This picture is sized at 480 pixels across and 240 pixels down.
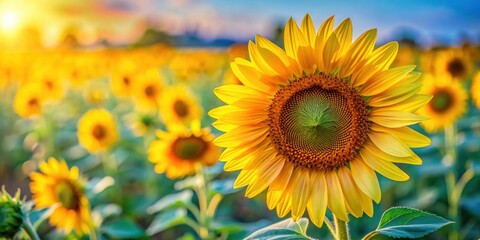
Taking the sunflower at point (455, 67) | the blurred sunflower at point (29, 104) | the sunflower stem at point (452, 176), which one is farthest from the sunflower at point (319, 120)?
the blurred sunflower at point (29, 104)

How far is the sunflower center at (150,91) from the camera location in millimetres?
5742

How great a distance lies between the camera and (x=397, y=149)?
1.46 meters

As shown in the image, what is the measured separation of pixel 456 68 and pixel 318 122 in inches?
164

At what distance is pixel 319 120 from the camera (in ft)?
5.36

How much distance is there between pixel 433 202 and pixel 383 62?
3.02m

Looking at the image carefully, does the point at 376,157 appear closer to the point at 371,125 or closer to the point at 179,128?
the point at 371,125

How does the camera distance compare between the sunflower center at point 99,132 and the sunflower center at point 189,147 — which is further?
the sunflower center at point 99,132

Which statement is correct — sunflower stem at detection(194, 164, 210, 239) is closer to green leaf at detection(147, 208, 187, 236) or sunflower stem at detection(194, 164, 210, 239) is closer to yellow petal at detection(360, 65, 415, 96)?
green leaf at detection(147, 208, 187, 236)

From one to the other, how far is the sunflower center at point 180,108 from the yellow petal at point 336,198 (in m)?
3.34

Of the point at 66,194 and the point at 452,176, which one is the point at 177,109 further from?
the point at 452,176

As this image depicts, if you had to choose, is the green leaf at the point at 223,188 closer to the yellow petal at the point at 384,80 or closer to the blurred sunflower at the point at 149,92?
the yellow petal at the point at 384,80

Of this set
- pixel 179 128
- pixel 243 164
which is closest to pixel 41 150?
pixel 179 128

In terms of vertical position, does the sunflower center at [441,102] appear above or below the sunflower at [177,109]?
above

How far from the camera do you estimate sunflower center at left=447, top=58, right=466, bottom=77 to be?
525cm
